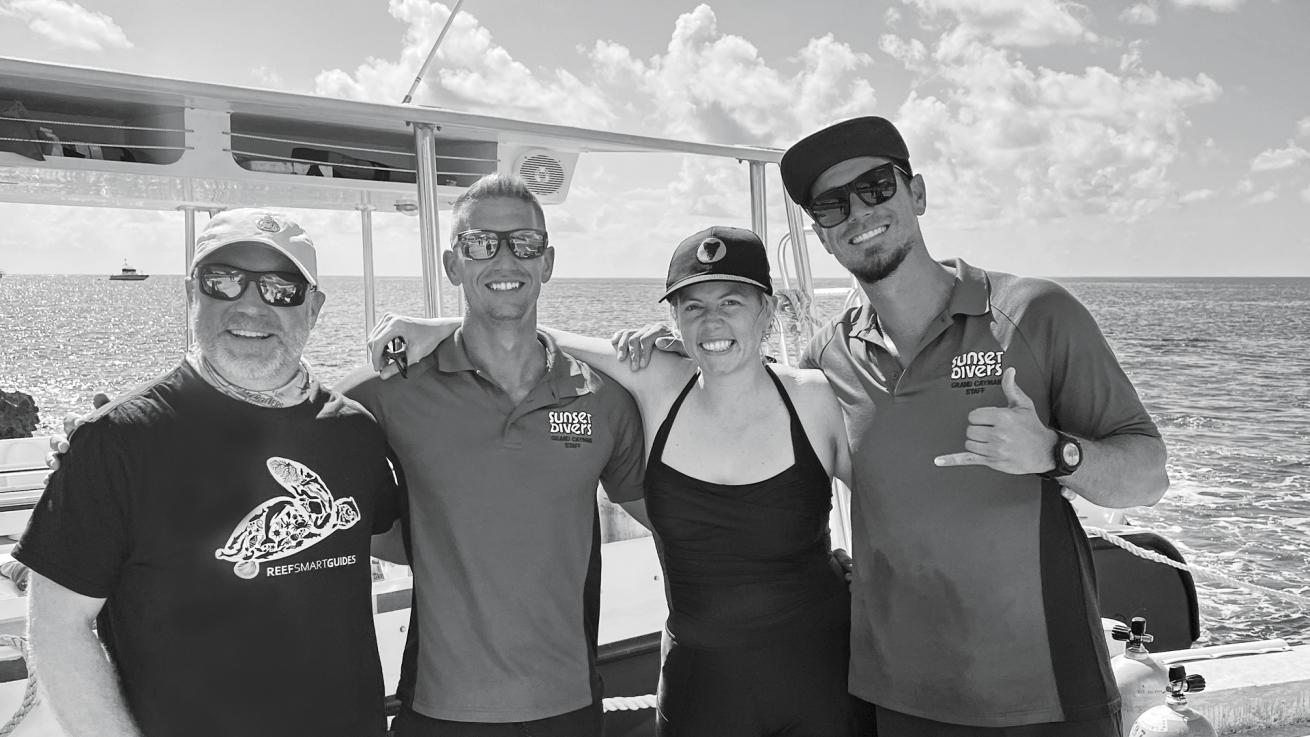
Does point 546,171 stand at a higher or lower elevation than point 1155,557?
higher

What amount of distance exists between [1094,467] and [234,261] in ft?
6.45

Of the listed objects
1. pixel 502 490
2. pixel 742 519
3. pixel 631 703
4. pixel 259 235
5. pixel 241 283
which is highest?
pixel 259 235

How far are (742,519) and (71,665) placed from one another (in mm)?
1477

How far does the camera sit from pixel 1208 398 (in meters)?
25.6

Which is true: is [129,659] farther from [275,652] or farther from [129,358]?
[129,358]

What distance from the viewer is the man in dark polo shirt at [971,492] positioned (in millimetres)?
2188

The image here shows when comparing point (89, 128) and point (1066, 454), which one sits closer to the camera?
point (1066, 454)

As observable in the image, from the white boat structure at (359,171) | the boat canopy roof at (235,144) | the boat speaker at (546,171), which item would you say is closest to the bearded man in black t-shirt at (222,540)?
the white boat structure at (359,171)

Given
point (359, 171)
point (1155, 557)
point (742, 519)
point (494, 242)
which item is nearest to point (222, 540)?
point (494, 242)

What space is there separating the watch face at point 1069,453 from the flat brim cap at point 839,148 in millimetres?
853

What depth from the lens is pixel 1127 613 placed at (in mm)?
5770

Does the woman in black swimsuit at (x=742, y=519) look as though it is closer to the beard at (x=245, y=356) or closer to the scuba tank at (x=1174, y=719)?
the beard at (x=245, y=356)

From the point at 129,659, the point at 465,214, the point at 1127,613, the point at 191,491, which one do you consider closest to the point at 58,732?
the point at 129,659

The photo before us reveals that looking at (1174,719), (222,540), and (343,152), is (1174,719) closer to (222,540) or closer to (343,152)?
(222,540)
